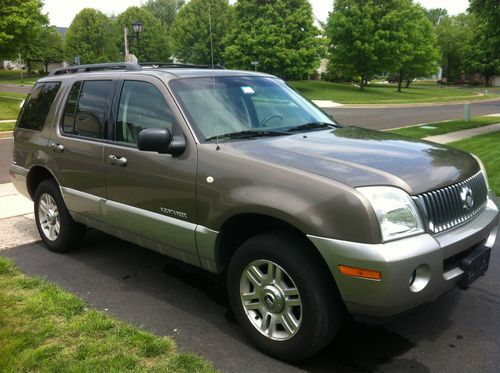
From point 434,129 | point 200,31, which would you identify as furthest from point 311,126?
point 200,31

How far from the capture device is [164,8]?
4067 inches

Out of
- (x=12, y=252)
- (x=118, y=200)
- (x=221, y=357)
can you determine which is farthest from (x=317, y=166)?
(x=12, y=252)

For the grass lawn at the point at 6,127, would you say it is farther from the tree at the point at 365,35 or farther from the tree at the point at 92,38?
the tree at the point at 92,38

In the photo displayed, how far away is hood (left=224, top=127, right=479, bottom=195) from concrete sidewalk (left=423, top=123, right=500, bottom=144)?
9617 mm

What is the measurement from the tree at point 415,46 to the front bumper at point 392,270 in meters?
45.2

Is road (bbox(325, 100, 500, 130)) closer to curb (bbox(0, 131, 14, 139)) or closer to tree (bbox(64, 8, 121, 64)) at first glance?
curb (bbox(0, 131, 14, 139))

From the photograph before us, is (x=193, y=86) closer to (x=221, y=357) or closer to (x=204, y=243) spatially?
(x=204, y=243)

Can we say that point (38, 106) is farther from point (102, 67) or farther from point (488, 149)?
point (488, 149)

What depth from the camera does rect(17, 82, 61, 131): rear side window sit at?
5.23 meters

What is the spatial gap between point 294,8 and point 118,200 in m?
42.4

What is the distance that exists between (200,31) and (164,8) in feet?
192

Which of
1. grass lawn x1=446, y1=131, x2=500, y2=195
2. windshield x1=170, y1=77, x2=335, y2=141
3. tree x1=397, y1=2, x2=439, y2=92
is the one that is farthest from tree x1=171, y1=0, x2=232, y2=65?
windshield x1=170, y1=77, x2=335, y2=141

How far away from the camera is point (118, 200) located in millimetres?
4250

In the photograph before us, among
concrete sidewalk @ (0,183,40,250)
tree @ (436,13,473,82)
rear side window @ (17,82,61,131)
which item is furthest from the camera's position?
tree @ (436,13,473,82)
